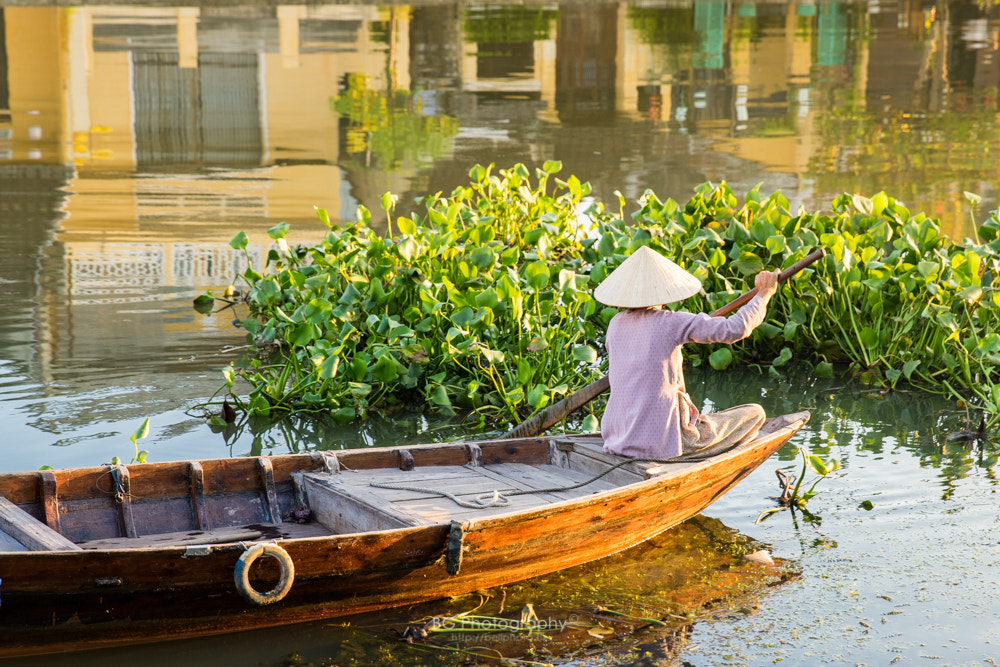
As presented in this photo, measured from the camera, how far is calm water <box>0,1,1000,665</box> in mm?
4566

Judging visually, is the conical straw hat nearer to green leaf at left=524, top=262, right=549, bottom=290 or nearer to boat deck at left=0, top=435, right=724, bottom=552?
boat deck at left=0, top=435, right=724, bottom=552

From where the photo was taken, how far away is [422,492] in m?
4.38

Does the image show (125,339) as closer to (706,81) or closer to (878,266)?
(878,266)

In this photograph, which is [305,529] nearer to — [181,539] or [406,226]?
[181,539]

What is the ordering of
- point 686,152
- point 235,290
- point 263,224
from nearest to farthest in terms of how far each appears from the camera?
point 235,290 < point 263,224 < point 686,152

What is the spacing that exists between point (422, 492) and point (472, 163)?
8.80m

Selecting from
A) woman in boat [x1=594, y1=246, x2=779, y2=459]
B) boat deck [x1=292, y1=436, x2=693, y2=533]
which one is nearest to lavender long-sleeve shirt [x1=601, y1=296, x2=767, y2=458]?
woman in boat [x1=594, y1=246, x2=779, y2=459]

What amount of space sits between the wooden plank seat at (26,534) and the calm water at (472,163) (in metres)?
0.47

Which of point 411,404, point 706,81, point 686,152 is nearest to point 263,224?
point 411,404

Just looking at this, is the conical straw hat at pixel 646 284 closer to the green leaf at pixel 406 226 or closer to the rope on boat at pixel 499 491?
the rope on boat at pixel 499 491

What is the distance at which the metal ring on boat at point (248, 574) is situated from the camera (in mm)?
3559

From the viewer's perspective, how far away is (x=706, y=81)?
17.6 m

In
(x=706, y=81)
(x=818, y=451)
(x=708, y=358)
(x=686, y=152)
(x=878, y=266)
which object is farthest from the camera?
(x=706, y=81)

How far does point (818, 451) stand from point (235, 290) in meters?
4.68
